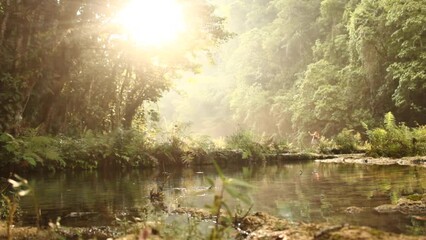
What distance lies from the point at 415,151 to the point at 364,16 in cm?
1686

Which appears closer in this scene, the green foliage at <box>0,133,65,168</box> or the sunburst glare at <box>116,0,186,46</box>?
the green foliage at <box>0,133,65,168</box>

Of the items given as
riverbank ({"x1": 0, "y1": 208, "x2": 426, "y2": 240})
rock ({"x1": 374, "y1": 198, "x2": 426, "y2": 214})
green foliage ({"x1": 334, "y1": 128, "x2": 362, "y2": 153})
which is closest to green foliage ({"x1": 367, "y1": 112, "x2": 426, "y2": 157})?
green foliage ({"x1": 334, "y1": 128, "x2": 362, "y2": 153})

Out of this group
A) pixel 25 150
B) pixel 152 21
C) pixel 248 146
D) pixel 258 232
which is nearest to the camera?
pixel 258 232

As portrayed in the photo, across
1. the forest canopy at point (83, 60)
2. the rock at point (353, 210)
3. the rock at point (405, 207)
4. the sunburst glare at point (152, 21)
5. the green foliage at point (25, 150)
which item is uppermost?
the sunburst glare at point (152, 21)

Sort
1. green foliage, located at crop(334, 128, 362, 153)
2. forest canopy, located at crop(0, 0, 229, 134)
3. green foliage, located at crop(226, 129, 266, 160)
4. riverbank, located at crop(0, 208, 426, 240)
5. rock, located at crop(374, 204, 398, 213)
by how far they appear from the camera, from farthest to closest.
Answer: green foliage, located at crop(334, 128, 362, 153) < green foliage, located at crop(226, 129, 266, 160) < forest canopy, located at crop(0, 0, 229, 134) < rock, located at crop(374, 204, 398, 213) < riverbank, located at crop(0, 208, 426, 240)

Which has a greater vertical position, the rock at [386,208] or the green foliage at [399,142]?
the green foliage at [399,142]

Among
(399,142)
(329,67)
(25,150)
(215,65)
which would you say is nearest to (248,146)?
(399,142)

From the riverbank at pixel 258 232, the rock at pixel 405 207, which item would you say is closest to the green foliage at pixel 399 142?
the rock at pixel 405 207

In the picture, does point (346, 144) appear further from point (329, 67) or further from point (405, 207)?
point (405, 207)

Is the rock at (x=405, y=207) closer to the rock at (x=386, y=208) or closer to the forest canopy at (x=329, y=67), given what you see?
the rock at (x=386, y=208)

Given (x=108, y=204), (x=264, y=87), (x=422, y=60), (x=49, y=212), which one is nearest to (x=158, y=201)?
(x=108, y=204)

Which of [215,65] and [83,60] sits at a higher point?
[215,65]

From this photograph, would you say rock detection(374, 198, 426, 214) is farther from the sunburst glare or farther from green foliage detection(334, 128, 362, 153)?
green foliage detection(334, 128, 362, 153)

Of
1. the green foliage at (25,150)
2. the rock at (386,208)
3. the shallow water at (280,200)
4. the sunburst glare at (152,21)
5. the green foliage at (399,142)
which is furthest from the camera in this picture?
the sunburst glare at (152,21)
